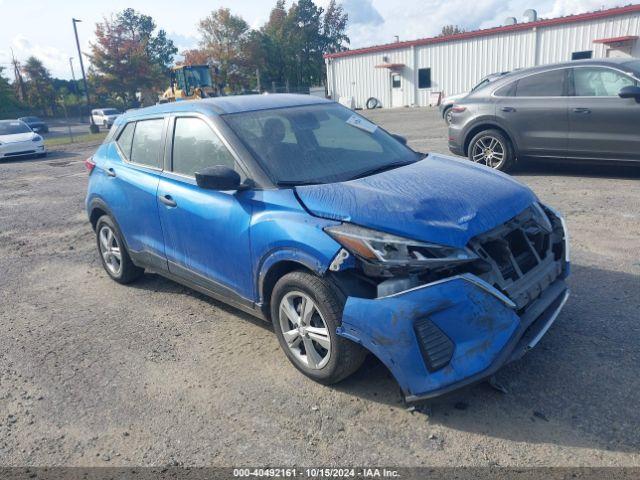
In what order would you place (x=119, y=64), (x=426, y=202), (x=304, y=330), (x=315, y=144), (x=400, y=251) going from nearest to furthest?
(x=400, y=251), (x=426, y=202), (x=304, y=330), (x=315, y=144), (x=119, y=64)

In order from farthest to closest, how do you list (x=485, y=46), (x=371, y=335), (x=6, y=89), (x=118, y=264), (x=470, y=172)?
(x=6, y=89)
(x=485, y=46)
(x=118, y=264)
(x=470, y=172)
(x=371, y=335)

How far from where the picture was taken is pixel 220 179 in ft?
11.6

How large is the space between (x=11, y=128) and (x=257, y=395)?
20040mm

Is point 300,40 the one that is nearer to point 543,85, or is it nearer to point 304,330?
point 543,85

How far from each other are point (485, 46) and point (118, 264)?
3094 cm

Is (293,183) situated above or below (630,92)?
below

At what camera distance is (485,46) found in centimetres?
3159

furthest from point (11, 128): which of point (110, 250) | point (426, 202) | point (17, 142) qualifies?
point (426, 202)

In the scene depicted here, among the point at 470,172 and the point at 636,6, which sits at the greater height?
the point at 636,6

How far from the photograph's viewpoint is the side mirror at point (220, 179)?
354cm

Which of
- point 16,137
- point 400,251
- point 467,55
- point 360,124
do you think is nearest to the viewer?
point 400,251

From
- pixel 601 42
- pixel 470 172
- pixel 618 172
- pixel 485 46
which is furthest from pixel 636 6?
pixel 470 172

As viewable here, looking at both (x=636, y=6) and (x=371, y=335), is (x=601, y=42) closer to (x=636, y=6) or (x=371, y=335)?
(x=636, y=6)

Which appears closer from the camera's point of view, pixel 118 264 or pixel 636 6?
pixel 118 264
